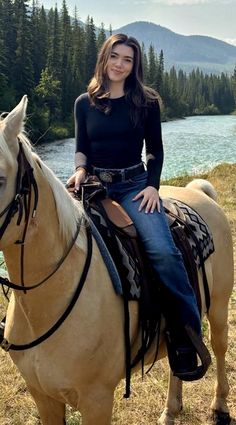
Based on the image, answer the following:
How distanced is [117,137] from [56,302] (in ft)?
4.08

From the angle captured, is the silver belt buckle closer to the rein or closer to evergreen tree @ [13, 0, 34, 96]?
the rein

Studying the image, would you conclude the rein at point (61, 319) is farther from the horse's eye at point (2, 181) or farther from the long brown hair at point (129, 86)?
the long brown hair at point (129, 86)

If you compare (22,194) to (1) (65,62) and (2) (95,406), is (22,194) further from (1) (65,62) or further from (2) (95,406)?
(1) (65,62)

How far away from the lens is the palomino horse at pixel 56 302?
91.3 inches

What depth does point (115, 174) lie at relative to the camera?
3.30 meters

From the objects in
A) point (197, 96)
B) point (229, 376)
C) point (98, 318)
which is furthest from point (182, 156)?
point (197, 96)

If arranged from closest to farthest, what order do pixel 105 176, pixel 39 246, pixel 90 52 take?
pixel 39 246 < pixel 105 176 < pixel 90 52

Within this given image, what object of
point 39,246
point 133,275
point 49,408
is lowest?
point 49,408

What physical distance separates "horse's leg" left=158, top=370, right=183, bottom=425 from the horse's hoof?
31 cm

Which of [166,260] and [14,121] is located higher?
[14,121]

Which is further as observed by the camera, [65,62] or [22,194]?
[65,62]

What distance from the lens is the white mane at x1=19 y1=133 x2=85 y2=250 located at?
2377mm

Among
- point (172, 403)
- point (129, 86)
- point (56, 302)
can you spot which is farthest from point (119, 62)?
point (172, 403)

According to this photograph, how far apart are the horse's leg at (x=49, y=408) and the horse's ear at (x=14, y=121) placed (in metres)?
1.68
